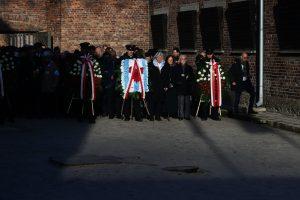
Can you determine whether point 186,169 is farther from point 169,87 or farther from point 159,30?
point 159,30

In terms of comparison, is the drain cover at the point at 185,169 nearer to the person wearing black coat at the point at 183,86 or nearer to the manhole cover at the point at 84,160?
the manhole cover at the point at 84,160

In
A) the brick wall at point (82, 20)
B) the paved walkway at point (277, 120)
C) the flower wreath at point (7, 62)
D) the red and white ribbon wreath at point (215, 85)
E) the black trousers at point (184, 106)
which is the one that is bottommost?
the paved walkway at point (277, 120)

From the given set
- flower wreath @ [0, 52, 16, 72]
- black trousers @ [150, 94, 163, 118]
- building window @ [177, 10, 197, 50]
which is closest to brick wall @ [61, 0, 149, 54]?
building window @ [177, 10, 197, 50]

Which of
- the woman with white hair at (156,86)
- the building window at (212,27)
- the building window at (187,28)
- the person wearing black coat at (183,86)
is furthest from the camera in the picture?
the building window at (187,28)

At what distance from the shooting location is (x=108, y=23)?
30.8 m

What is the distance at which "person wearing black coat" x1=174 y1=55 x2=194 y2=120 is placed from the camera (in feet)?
60.1

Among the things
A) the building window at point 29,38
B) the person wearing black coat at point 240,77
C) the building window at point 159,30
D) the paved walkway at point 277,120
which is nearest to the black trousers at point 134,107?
the person wearing black coat at point 240,77

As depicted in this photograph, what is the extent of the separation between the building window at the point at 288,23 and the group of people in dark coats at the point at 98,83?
1.42 metres

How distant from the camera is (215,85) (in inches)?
730

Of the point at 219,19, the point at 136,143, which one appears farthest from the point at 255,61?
the point at 136,143

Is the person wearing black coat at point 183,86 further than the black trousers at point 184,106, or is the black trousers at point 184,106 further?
the black trousers at point 184,106

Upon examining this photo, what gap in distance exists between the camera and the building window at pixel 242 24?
2175cm

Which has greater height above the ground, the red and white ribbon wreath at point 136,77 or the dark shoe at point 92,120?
the red and white ribbon wreath at point 136,77

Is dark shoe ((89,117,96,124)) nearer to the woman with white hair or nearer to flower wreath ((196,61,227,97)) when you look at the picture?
the woman with white hair
